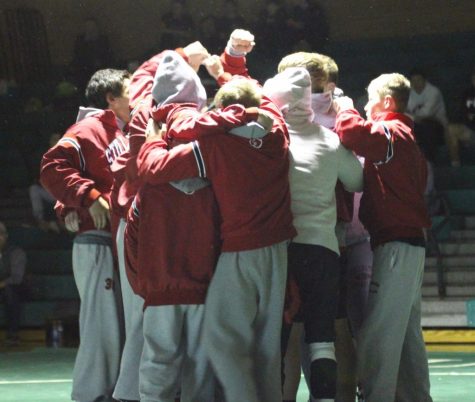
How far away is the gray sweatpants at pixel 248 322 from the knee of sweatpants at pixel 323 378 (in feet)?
0.51

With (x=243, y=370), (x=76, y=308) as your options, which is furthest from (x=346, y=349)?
(x=76, y=308)

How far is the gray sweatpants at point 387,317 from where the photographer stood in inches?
202

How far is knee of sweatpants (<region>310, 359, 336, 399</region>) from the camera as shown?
4.79m

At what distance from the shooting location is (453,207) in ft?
39.0

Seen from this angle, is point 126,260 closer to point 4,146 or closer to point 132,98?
point 132,98

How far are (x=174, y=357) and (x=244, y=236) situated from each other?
522mm

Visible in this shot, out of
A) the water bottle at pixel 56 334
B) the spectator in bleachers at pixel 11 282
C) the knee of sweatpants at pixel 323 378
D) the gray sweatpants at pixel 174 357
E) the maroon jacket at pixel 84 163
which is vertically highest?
the maroon jacket at pixel 84 163

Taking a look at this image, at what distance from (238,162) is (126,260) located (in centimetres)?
71

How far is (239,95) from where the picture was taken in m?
4.73

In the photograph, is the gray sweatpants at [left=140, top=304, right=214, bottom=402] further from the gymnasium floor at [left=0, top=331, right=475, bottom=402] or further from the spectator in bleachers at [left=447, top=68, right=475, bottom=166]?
the spectator in bleachers at [left=447, top=68, right=475, bottom=166]

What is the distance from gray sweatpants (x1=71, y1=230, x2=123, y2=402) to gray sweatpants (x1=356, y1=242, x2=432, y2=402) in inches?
43.3

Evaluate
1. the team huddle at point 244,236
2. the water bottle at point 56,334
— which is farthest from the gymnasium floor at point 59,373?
the team huddle at point 244,236

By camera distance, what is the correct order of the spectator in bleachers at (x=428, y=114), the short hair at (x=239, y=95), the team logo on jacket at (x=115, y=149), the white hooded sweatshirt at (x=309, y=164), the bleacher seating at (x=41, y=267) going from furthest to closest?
the spectator in bleachers at (x=428, y=114)
the bleacher seating at (x=41, y=267)
the team logo on jacket at (x=115, y=149)
the white hooded sweatshirt at (x=309, y=164)
the short hair at (x=239, y=95)

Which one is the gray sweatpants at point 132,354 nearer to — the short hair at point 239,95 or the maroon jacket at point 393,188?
the short hair at point 239,95
